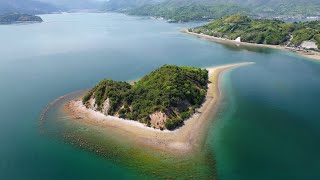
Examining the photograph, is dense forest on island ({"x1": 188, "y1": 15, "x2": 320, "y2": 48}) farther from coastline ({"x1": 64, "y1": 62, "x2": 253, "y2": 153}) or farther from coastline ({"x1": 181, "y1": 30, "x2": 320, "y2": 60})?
coastline ({"x1": 64, "y1": 62, "x2": 253, "y2": 153})

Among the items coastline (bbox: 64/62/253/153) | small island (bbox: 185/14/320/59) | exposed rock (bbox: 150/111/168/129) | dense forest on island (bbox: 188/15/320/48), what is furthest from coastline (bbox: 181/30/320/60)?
exposed rock (bbox: 150/111/168/129)

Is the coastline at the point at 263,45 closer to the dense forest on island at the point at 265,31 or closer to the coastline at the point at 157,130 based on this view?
the dense forest on island at the point at 265,31

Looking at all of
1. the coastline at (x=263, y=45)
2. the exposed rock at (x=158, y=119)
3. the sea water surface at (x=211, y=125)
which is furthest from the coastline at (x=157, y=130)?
the coastline at (x=263, y=45)

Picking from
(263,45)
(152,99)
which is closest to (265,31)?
(263,45)

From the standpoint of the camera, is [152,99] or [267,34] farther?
[267,34]

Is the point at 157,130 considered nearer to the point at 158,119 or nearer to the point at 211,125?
the point at 158,119

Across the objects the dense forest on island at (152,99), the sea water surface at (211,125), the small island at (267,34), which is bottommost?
the sea water surface at (211,125)

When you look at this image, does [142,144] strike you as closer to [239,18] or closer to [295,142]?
[295,142]
